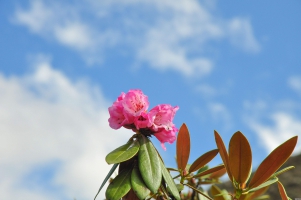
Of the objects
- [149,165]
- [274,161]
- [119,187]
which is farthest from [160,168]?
[274,161]

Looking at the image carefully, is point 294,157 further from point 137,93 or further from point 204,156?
point 137,93

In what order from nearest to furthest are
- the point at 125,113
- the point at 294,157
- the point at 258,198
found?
the point at 125,113 < the point at 258,198 < the point at 294,157

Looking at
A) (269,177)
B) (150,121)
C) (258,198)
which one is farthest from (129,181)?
(258,198)

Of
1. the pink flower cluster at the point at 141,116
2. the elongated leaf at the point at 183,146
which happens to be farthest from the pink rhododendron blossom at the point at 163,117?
the elongated leaf at the point at 183,146

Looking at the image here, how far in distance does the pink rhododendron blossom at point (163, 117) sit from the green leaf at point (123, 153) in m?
0.10

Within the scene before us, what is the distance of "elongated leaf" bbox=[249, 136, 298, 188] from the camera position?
1.33 meters

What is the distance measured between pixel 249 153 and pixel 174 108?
0.29 m

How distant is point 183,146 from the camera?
158 centimetres

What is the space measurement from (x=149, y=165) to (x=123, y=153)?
0.09 metres

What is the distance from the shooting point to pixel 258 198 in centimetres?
210

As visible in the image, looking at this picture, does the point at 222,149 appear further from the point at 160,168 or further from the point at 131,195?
the point at 131,195

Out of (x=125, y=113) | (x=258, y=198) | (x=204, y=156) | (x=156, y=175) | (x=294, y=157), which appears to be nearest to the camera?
(x=156, y=175)

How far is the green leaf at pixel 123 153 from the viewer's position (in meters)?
1.30

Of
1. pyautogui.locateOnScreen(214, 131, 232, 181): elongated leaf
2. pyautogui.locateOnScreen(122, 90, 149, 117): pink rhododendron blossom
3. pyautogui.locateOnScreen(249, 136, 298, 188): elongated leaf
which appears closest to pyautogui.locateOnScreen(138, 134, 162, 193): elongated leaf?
pyautogui.locateOnScreen(122, 90, 149, 117): pink rhododendron blossom
